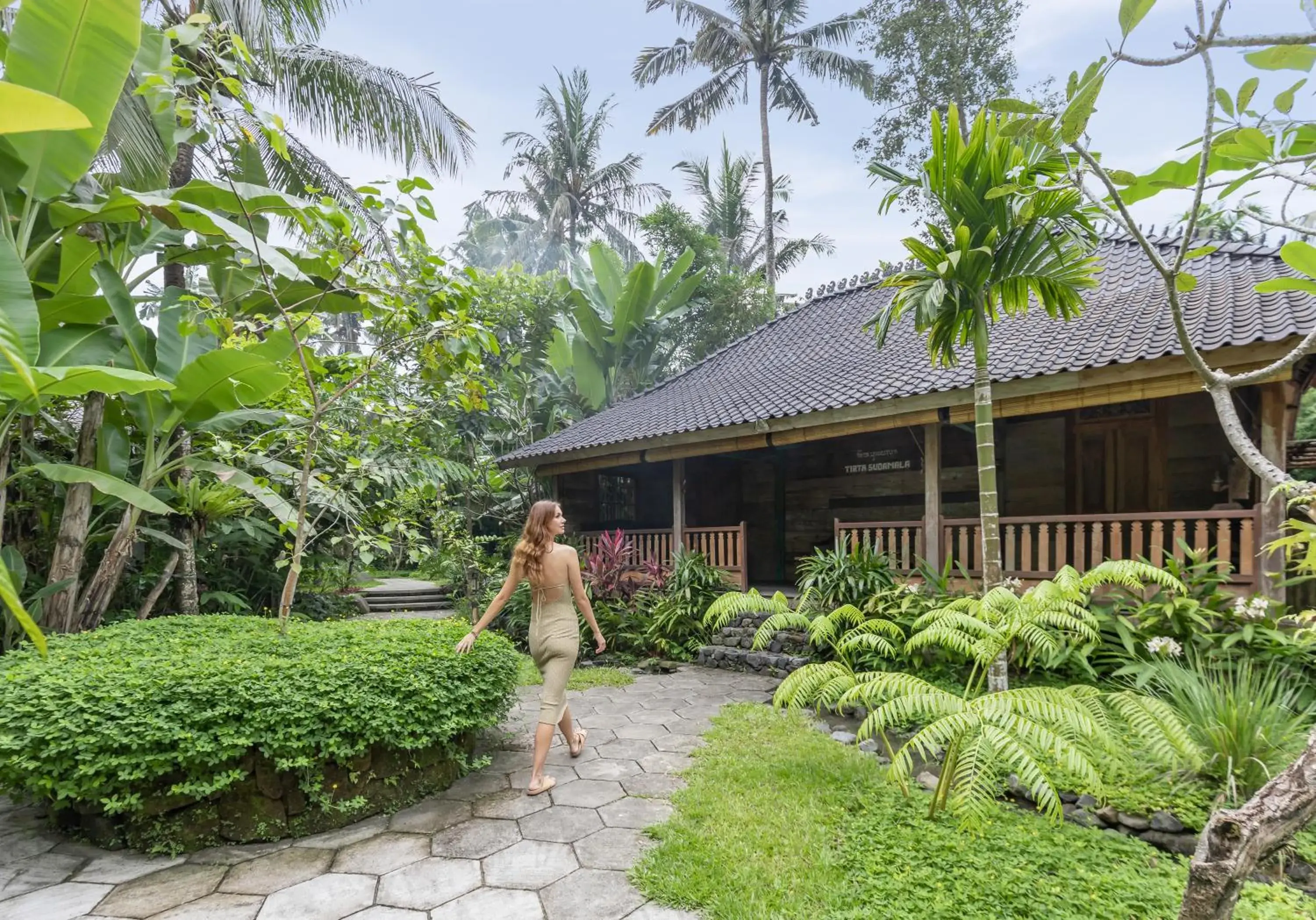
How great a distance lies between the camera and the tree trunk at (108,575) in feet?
15.0

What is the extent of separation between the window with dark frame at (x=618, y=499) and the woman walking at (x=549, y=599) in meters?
8.78

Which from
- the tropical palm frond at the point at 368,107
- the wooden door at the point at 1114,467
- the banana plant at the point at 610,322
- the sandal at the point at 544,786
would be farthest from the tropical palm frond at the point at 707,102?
the sandal at the point at 544,786

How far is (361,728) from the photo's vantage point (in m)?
3.18

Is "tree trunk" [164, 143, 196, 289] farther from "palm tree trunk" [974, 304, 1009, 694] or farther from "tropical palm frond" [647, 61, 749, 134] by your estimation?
"tropical palm frond" [647, 61, 749, 134]

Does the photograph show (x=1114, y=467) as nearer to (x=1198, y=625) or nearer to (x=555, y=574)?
(x=1198, y=625)

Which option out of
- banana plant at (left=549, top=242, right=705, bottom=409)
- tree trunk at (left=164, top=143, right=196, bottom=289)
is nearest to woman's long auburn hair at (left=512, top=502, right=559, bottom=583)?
tree trunk at (left=164, top=143, right=196, bottom=289)

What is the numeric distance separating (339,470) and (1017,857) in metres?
6.69

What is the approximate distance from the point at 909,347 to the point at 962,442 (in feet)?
5.01

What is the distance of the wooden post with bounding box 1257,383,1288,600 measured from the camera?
4734mm

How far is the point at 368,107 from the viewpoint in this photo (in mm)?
9352

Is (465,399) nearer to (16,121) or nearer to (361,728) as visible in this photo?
(361,728)

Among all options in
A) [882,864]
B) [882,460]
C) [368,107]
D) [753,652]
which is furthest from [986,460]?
[368,107]

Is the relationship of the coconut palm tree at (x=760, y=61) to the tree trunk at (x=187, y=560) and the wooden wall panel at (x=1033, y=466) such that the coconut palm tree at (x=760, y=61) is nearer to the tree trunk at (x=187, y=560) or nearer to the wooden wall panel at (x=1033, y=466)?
the wooden wall panel at (x=1033, y=466)

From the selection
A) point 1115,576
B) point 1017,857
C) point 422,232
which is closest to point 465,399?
point 422,232
